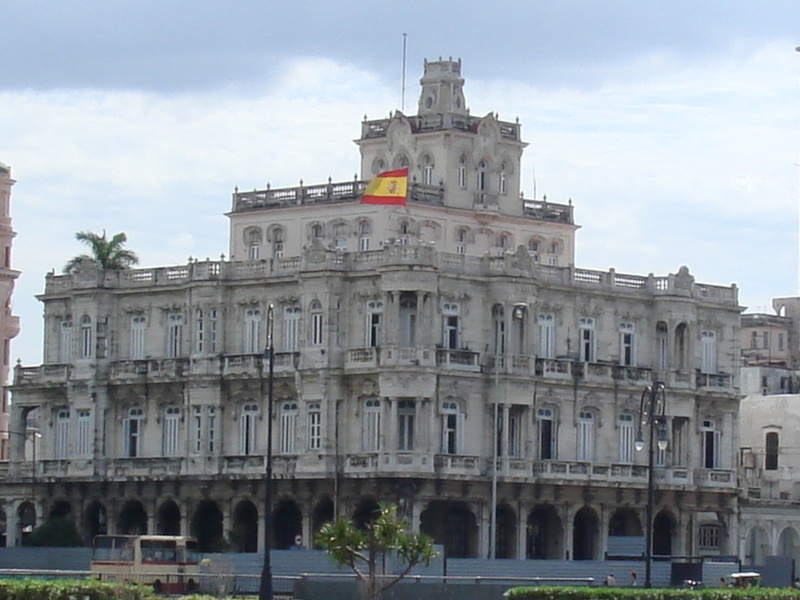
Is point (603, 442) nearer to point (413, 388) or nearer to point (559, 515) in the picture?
point (559, 515)

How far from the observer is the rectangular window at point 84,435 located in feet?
397

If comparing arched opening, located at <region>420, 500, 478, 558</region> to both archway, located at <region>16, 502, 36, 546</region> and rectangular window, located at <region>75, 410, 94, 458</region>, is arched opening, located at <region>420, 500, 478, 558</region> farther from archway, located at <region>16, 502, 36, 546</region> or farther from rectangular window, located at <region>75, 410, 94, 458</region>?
archway, located at <region>16, 502, 36, 546</region>

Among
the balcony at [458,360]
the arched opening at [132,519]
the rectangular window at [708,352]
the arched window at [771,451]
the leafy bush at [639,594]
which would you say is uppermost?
the rectangular window at [708,352]

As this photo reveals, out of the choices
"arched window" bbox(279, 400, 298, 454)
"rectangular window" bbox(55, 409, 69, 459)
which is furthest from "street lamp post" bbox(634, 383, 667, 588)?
"rectangular window" bbox(55, 409, 69, 459)

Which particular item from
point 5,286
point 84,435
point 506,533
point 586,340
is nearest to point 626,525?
point 506,533

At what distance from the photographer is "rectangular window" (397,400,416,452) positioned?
111 metres

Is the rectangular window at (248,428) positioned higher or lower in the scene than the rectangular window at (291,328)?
lower

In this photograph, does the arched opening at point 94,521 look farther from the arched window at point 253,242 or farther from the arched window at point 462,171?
the arched window at point 462,171

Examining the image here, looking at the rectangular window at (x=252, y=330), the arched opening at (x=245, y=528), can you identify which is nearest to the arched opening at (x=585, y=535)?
the arched opening at (x=245, y=528)

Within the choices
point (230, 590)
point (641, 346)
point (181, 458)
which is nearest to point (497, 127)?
point (641, 346)

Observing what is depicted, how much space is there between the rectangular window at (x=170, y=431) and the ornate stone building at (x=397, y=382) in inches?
4.4

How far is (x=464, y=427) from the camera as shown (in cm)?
11275

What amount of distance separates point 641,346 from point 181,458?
20568 mm

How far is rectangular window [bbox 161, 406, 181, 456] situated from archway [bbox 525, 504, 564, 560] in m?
15.6
